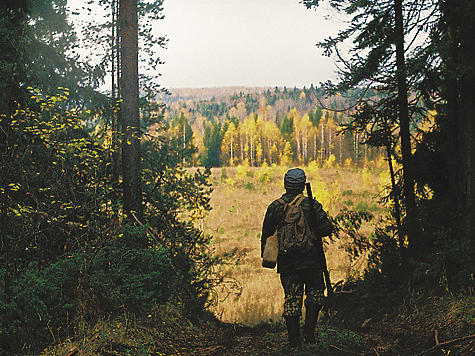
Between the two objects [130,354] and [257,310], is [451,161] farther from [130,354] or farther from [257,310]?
[257,310]

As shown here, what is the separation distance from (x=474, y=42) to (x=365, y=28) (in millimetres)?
2823

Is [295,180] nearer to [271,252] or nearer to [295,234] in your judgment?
[295,234]

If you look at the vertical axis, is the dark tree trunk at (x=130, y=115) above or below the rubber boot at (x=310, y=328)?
above

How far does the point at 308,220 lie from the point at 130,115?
4360mm

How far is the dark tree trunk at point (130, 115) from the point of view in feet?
25.4

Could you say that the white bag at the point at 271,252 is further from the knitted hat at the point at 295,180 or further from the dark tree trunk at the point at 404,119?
the dark tree trunk at the point at 404,119

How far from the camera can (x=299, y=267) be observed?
5.21m

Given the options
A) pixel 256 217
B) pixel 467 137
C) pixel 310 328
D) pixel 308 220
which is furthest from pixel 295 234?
pixel 256 217

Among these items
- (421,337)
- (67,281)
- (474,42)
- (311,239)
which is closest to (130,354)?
(67,281)

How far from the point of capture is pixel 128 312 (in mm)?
5590

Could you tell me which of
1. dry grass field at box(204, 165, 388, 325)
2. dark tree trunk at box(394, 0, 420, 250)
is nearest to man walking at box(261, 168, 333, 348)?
dry grass field at box(204, 165, 388, 325)

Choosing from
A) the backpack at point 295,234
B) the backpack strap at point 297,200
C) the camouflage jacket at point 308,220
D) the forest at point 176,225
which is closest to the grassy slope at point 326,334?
the forest at point 176,225

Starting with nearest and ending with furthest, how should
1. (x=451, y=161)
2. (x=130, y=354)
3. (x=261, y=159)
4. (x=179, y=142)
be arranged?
(x=130, y=354) → (x=451, y=161) → (x=179, y=142) → (x=261, y=159)

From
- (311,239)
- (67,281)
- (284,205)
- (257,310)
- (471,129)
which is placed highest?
(471,129)
